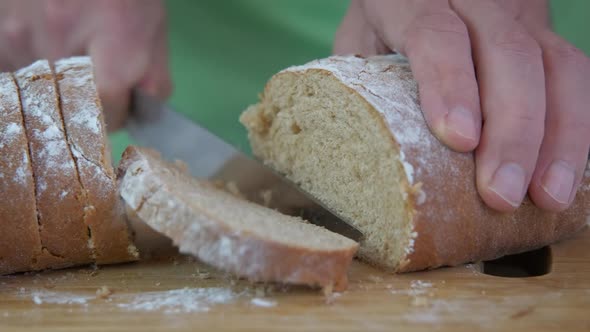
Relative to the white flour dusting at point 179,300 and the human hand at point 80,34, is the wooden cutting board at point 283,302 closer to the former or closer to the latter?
the white flour dusting at point 179,300

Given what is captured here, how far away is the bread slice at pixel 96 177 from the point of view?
2055 mm

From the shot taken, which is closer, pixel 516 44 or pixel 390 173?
pixel 390 173

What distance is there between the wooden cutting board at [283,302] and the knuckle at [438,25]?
828 mm

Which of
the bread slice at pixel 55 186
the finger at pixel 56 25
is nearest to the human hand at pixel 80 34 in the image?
the finger at pixel 56 25

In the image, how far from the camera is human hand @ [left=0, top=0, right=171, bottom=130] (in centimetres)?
334

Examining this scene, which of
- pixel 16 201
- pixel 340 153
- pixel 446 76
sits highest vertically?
pixel 446 76

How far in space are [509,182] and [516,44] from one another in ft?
1.69

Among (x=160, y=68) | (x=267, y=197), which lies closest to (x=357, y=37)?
(x=267, y=197)

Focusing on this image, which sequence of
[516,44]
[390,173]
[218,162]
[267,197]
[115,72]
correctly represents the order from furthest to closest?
[115,72] < [218,162] < [267,197] < [516,44] < [390,173]

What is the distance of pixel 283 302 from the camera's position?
1869mm

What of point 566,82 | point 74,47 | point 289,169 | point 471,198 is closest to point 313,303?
point 471,198

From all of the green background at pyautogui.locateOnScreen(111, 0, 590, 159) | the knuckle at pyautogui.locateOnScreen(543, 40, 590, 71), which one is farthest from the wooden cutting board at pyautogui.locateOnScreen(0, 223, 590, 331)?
the green background at pyautogui.locateOnScreen(111, 0, 590, 159)

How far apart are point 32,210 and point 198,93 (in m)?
2.31

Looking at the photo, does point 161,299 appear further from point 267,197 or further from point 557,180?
point 557,180
